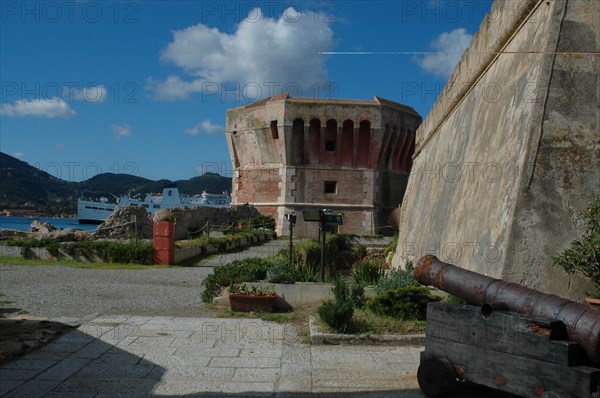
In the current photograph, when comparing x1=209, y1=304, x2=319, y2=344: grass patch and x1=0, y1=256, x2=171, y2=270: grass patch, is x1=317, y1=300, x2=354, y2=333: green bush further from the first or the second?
x1=0, y1=256, x2=171, y2=270: grass patch

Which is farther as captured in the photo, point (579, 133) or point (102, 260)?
point (102, 260)

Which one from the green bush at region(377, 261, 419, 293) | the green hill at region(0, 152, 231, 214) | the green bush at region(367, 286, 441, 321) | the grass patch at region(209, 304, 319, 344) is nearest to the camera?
Result: the green bush at region(367, 286, 441, 321)

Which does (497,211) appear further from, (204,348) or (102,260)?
(102,260)

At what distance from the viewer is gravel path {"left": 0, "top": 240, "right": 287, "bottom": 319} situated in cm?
887

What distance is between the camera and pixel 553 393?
3.71m

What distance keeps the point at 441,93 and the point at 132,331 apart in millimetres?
10029

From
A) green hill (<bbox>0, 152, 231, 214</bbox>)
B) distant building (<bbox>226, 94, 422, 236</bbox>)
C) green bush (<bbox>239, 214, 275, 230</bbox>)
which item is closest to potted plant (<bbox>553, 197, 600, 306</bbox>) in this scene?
green bush (<bbox>239, 214, 275, 230</bbox>)

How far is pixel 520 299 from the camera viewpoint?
423 cm

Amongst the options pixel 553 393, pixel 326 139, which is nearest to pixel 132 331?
pixel 553 393

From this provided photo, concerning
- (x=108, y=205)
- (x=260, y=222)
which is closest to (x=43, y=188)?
(x=108, y=205)

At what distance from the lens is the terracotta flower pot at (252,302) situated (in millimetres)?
8594

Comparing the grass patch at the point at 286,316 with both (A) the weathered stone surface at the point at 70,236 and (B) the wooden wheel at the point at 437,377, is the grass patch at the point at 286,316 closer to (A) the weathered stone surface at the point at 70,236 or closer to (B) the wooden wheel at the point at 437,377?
(B) the wooden wheel at the point at 437,377

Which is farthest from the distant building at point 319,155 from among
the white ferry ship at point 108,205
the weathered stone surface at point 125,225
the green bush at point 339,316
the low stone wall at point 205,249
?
the white ferry ship at point 108,205

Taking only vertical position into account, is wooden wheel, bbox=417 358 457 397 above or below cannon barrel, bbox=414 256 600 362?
below
